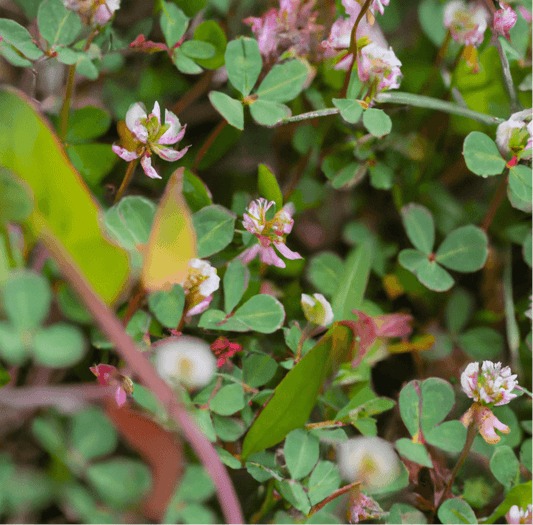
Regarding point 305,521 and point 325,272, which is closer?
point 305,521

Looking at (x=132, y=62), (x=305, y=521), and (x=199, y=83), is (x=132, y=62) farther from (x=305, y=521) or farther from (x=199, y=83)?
(x=305, y=521)

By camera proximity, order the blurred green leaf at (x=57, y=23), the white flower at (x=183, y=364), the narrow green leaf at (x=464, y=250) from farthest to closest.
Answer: the narrow green leaf at (x=464, y=250)
the blurred green leaf at (x=57, y=23)
the white flower at (x=183, y=364)

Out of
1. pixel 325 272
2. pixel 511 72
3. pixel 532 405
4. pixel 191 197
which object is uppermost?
pixel 511 72

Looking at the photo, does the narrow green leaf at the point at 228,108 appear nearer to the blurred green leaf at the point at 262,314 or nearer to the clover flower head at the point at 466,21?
the blurred green leaf at the point at 262,314

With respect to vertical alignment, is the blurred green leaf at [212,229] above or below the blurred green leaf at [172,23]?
below

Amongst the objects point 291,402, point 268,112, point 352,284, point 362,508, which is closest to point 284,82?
point 268,112

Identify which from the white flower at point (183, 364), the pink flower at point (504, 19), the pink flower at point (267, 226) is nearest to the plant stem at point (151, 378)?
the white flower at point (183, 364)

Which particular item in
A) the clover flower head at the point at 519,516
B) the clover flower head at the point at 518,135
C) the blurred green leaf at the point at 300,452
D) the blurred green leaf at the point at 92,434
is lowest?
the clover flower head at the point at 519,516

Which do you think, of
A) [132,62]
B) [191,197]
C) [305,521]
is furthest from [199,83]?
[305,521]
